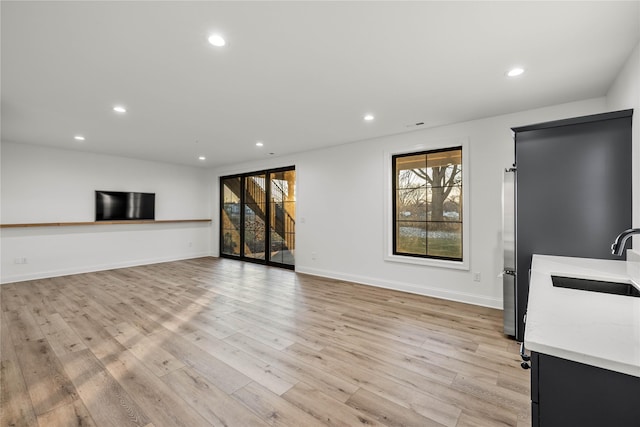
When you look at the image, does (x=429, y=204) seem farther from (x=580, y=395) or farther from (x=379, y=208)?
(x=580, y=395)

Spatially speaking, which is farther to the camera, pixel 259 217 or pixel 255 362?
pixel 259 217

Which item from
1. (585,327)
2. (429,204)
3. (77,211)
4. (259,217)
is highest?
(429,204)

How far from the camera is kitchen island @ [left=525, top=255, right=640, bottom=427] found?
745 millimetres

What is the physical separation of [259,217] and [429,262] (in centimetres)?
404

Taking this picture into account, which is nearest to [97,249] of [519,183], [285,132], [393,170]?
[285,132]

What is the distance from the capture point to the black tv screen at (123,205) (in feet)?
19.2

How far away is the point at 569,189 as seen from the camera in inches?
93.0

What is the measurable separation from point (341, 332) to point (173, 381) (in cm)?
151

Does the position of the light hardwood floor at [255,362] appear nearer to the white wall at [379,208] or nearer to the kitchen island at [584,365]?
the white wall at [379,208]

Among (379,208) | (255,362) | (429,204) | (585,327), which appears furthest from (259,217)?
(585,327)

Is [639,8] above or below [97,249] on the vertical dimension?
above

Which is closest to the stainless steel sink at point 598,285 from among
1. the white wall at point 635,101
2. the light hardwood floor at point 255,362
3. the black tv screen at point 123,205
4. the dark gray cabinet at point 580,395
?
the white wall at point 635,101

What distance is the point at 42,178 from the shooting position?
17.1 ft

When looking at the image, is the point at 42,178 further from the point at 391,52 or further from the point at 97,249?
the point at 391,52
